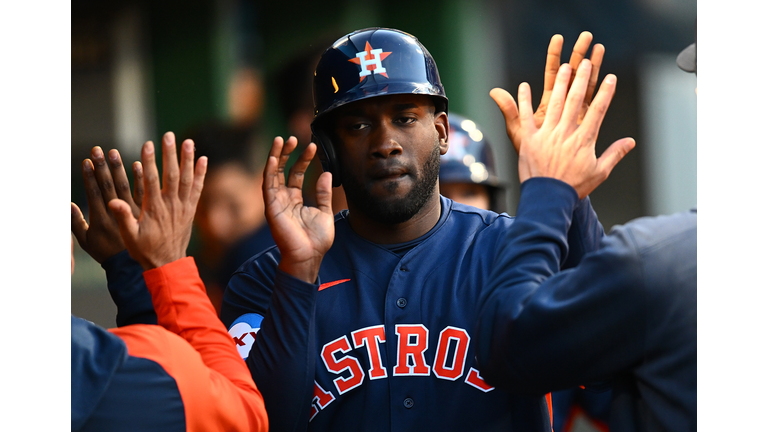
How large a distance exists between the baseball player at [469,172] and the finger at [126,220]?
2084mm

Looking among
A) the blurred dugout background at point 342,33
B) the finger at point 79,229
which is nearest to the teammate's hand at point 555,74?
the finger at point 79,229

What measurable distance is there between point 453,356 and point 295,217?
500mm

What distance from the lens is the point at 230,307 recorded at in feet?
6.67

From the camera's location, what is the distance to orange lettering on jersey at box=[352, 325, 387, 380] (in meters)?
1.81

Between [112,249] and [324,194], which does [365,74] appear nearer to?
[324,194]

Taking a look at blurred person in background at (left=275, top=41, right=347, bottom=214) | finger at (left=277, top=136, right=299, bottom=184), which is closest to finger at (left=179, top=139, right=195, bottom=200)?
finger at (left=277, top=136, right=299, bottom=184)

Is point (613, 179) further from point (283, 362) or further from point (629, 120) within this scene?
A: point (283, 362)

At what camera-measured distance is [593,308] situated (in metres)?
1.34

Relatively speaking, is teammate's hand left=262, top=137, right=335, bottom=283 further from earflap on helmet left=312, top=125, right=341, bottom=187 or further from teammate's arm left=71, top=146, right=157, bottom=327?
teammate's arm left=71, top=146, right=157, bottom=327

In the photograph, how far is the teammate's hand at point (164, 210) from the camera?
161cm

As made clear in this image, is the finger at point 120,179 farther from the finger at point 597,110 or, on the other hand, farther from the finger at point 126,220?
the finger at point 597,110

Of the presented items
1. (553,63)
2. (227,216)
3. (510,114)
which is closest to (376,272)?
(510,114)
